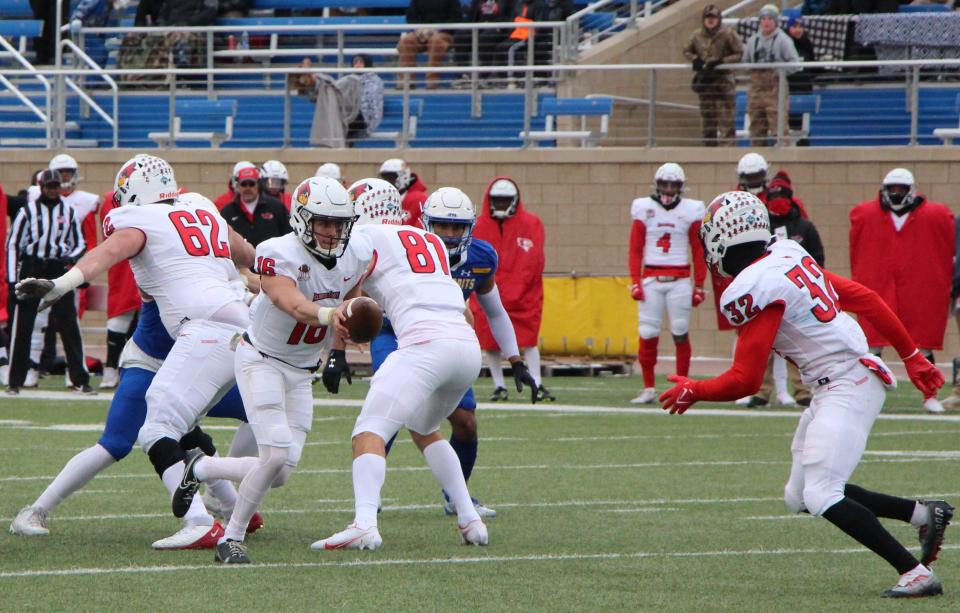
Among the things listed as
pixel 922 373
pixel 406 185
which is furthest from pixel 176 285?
pixel 406 185

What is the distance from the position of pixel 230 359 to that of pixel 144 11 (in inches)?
615

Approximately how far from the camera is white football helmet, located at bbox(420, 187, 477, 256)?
786 cm

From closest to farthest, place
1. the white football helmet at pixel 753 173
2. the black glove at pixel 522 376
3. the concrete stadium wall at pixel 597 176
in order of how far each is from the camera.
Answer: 1. the black glove at pixel 522 376
2. the white football helmet at pixel 753 173
3. the concrete stadium wall at pixel 597 176

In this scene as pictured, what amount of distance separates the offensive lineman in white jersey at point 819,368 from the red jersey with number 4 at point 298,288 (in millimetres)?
1443

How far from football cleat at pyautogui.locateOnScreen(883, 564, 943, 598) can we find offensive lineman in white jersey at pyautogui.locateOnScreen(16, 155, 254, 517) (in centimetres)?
280

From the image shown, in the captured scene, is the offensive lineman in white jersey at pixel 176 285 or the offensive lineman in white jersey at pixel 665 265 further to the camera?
the offensive lineman in white jersey at pixel 665 265

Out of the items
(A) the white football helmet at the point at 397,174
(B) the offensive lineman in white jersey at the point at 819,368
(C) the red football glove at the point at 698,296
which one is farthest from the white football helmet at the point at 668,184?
(B) the offensive lineman in white jersey at the point at 819,368

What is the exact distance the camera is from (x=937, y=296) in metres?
13.3

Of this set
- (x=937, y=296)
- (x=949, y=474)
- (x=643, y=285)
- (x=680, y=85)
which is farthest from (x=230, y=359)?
(x=680, y=85)

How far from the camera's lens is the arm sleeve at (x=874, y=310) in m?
6.26

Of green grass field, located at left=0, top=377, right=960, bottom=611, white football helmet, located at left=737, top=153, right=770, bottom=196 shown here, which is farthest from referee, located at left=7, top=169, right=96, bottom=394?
white football helmet, located at left=737, top=153, right=770, bottom=196

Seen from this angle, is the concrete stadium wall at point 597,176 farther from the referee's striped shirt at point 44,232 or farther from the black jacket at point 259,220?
the referee's striped shirt at point 44,232

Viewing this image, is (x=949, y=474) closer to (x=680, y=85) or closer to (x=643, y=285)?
(x=643, y=285)

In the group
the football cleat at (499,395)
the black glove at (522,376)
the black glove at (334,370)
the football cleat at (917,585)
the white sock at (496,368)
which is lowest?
the football cleat at (499,395)
